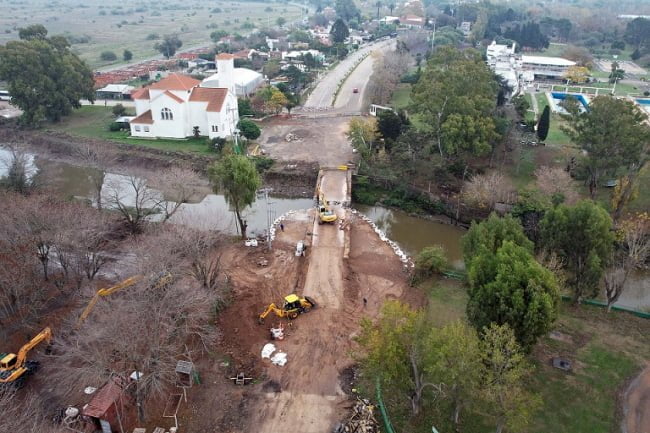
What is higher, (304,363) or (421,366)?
(421,366)

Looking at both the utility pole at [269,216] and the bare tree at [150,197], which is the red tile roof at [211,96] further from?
the utility pole at [269,216]

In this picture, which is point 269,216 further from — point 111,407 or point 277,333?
point 111,407

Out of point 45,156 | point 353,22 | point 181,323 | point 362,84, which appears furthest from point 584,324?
point 353,22

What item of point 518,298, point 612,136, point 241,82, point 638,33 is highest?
point 638,33

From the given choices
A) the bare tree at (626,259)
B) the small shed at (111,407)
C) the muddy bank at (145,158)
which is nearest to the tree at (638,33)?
the bare tree at (626,259)

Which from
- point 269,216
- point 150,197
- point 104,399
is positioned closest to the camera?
point 104,399

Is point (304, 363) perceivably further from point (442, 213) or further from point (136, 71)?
point (136, 71)

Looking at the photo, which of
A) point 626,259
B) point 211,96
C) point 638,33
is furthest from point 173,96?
point 638,33

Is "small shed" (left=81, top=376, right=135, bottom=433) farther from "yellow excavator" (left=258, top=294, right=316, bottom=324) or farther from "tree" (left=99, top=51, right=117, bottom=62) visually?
"tree" (left=99, top=51, right=117, bottom=62)

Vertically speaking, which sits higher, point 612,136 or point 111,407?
point 612,136
